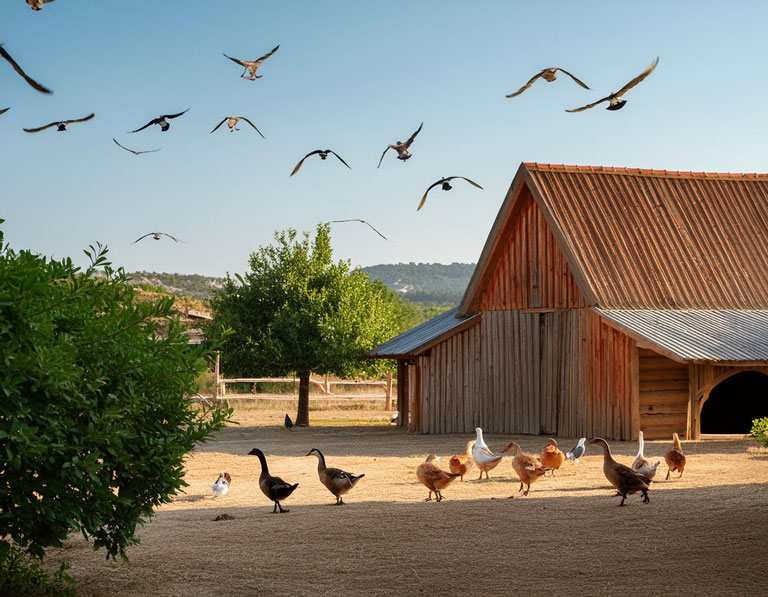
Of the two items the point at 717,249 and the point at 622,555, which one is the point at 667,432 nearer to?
the point at 717,249

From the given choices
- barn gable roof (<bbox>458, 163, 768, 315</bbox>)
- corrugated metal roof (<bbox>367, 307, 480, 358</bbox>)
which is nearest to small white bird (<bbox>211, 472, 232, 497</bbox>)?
corrugated metal roof (<bbox>367, 307, 480, 358</bbox>)

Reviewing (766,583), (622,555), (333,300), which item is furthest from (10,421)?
(333,300)

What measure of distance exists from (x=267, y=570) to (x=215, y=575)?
0.49m

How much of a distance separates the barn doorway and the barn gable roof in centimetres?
466

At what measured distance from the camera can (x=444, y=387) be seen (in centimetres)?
2498

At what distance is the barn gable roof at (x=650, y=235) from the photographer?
22.9 m

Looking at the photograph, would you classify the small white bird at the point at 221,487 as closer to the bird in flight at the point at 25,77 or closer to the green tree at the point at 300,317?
the bird in flight at the point at 25,77

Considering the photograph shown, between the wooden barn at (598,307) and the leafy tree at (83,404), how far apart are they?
14.3m

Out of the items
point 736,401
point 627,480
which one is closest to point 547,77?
point 627,480

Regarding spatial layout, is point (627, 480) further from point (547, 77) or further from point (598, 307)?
point (598, 307)

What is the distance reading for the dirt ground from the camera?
8.17 m

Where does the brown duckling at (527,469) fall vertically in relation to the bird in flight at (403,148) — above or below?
below

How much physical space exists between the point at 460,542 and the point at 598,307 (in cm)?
Answer: 1328

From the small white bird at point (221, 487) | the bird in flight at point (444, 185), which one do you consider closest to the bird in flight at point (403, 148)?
the bird in flight at point (444, 185)
